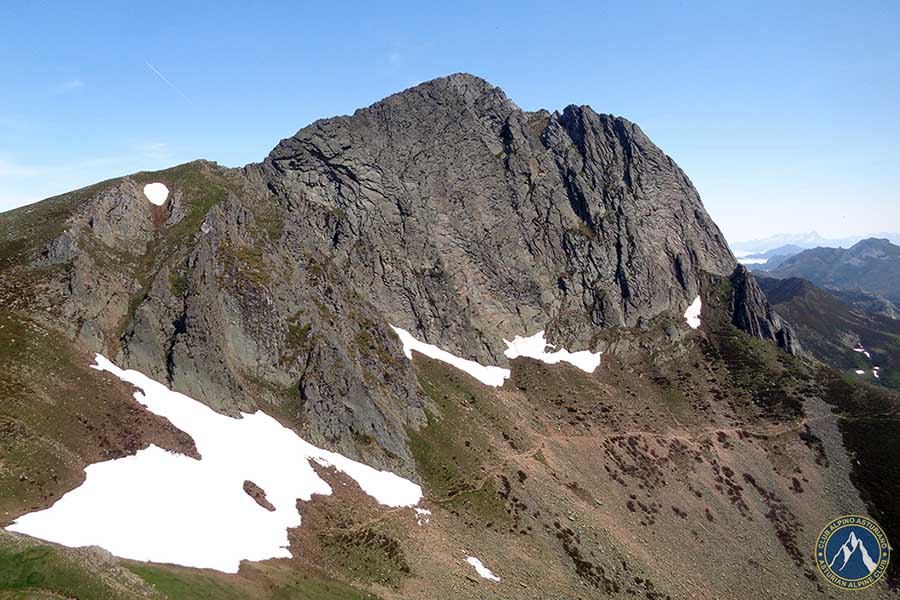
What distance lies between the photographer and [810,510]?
206ft

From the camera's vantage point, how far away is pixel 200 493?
38156mm

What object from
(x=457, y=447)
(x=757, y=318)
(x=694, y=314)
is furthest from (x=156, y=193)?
(x=757, y=318)

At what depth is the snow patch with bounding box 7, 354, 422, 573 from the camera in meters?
30.9

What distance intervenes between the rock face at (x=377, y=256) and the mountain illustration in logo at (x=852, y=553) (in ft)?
153

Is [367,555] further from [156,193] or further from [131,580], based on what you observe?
[156,193]

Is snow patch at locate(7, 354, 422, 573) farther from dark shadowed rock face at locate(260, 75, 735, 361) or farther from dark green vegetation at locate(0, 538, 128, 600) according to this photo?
dark shadowed rock face at locate(260, 75, 735, 361)

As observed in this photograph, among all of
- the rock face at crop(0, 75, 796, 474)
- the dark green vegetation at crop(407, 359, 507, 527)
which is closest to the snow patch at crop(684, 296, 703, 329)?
the rock face at crop(0, 75, 796, 474)

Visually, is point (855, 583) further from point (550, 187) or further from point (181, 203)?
point (181, 203)

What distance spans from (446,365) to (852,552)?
186 ft

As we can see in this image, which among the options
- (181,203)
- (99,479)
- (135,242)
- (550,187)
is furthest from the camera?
(550,187)

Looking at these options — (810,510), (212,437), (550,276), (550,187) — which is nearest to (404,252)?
(550,276)

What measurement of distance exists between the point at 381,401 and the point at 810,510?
5872 cm

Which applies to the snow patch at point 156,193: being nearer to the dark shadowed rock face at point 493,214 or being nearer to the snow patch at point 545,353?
the dark shadowed rock face at point 493,214

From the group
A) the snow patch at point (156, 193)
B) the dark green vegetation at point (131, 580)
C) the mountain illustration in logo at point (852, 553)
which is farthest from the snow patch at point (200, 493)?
the mountain illustration in logo at point (852, 553)
